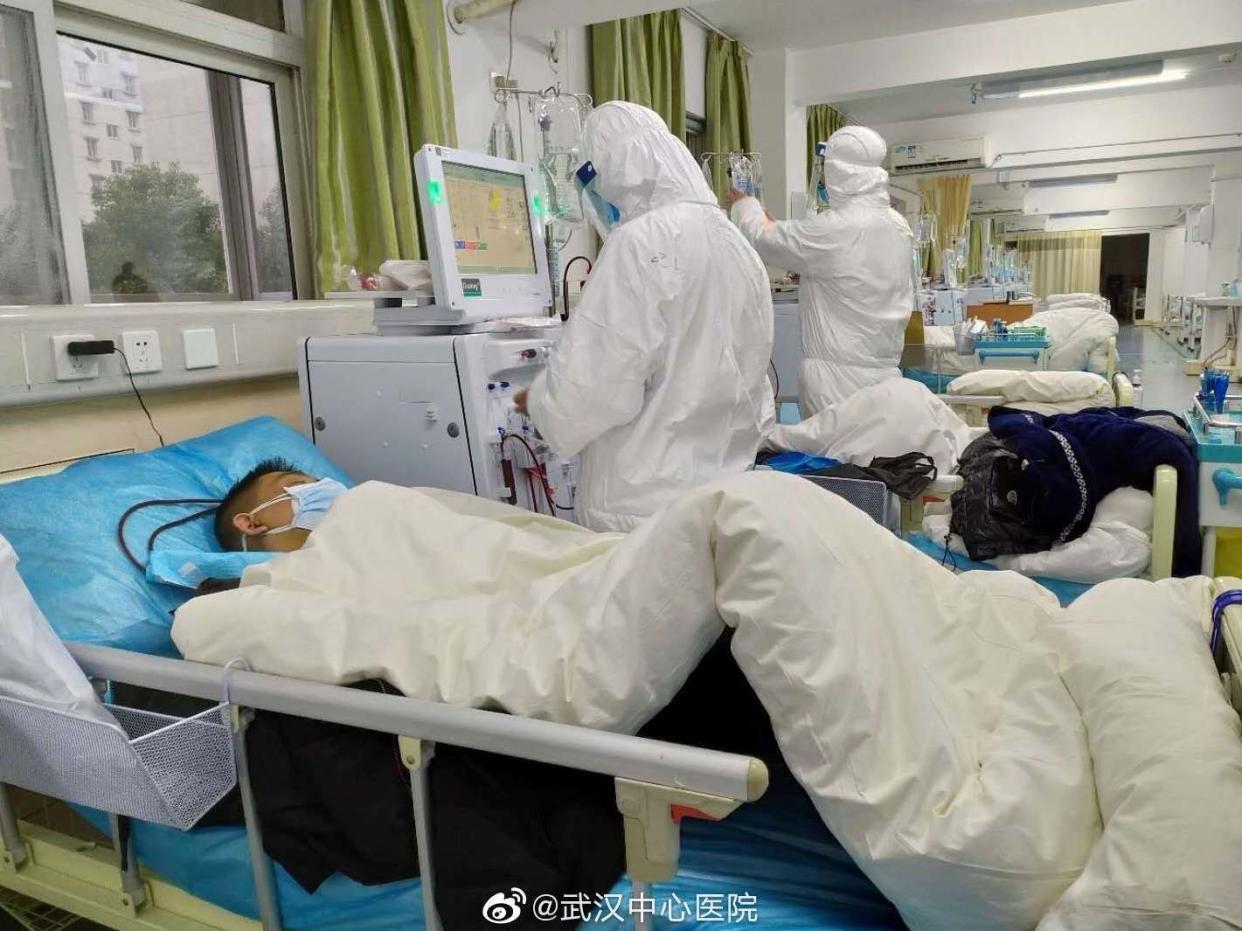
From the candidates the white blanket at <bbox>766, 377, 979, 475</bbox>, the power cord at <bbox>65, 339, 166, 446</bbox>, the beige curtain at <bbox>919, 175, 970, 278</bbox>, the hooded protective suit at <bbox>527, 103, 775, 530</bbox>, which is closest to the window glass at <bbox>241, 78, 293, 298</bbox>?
the power cord at <bbox>65, 339, 166, 446</bbox>

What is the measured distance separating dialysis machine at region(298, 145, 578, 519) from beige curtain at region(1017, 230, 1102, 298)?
60.3 feet

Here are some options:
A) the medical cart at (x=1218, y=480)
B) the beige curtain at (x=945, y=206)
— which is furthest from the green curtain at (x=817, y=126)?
the medical cart at (x=1218, y=480)

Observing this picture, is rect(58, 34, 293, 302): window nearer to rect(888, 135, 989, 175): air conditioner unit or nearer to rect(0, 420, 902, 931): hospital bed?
rect(0, 420, 902, 931): hospital bed

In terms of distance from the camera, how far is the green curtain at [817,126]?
674 cm

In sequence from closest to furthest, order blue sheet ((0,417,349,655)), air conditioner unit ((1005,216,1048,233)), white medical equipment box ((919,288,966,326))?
blue sheet ((0,417,349,655)) < white medical equipment box ((919,288,966,326)) < air conditioner unit ((1005,216,1048,233))

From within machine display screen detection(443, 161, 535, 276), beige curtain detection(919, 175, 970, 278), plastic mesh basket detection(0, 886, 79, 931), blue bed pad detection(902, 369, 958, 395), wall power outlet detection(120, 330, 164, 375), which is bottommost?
plastic mesh basket detection(0, 886, 79, 931)

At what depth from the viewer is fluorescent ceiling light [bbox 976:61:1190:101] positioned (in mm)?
5383

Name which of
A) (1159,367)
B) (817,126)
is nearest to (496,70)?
(817,126)

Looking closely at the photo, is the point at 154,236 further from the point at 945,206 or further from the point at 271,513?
the point at 945,206

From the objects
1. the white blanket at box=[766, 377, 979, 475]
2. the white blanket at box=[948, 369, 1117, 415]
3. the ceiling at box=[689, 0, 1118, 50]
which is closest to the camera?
the white blanket at box=[766, 377, 979, 475]

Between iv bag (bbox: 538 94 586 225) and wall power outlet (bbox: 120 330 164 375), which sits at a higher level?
iv bag (bbox: 538 94 586 225)

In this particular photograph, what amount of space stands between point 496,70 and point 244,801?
2.97 m

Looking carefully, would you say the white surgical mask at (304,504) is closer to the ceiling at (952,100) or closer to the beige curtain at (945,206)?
the ceiling at (952,100)

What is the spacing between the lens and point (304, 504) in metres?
1.79
